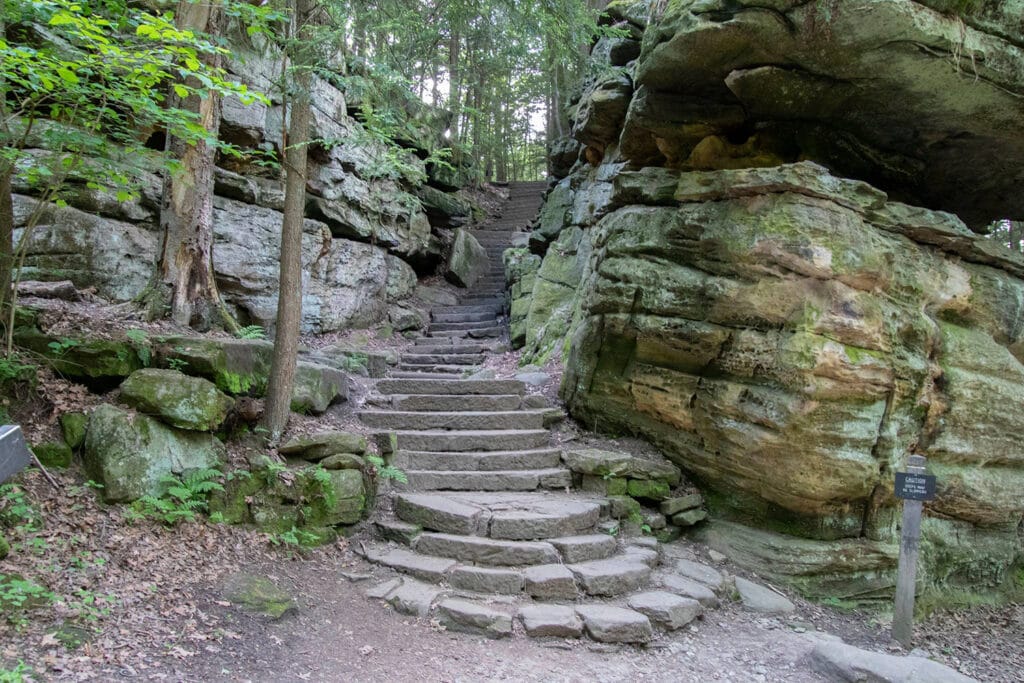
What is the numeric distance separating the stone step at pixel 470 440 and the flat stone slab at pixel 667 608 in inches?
107

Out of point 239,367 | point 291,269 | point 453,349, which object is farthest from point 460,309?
point 239,367

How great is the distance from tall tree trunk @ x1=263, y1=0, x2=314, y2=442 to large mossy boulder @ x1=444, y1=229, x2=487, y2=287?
9.19 meters

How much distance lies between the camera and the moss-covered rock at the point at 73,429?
17.0ft

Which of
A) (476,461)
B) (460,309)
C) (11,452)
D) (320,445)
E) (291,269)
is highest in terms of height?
(291,269)

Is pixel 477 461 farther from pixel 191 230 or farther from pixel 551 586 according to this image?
pixel 191 230

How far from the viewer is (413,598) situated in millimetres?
5113

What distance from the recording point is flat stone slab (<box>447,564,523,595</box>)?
5.36m

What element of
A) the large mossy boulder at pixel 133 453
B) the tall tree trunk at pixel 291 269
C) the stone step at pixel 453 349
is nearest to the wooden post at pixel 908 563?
the tall tree trunk at pixel 291 269

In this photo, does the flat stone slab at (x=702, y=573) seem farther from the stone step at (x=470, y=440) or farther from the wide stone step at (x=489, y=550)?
the stone step at (x=470, y=440)

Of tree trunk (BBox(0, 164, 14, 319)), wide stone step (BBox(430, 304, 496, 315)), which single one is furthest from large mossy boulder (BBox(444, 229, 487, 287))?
tree trunk (BBox(0, 164, 14, 319))

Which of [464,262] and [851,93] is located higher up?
[851,93]

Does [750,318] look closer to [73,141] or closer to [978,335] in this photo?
[978,335]

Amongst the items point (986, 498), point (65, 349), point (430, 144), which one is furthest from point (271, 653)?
point (430, 144)

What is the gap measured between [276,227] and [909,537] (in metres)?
10.5
